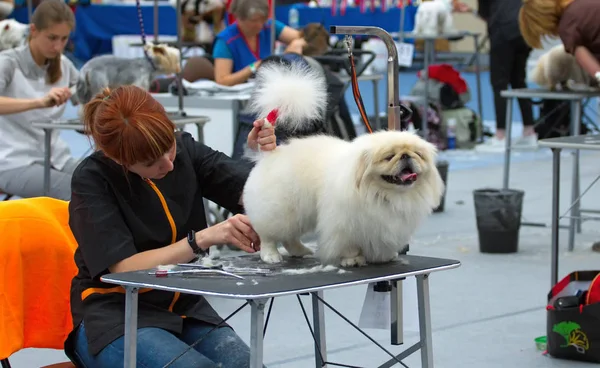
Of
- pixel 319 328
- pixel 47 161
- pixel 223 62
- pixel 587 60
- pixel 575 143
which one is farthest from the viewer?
pixel 223 62

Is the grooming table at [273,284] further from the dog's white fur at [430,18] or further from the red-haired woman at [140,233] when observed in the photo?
the dog's white fur at [430,18]

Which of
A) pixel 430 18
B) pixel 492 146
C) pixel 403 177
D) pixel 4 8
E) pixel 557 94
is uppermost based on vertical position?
pixel 4 8

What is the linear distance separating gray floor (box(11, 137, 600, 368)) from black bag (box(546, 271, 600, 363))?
5cm

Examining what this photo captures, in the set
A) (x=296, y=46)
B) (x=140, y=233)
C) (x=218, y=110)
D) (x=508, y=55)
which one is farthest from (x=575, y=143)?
(x=508, y=55)

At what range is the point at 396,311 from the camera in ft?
6.82

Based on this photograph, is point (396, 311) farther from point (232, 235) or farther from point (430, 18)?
point (430, 18)

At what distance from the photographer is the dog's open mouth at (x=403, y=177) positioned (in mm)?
1866

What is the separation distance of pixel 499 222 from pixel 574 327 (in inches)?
66.7

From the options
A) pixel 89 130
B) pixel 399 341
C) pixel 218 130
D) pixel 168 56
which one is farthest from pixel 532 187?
pixel 89 130

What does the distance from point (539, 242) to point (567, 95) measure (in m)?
0.82

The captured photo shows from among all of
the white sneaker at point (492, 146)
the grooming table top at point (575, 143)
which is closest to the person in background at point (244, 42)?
the grooming table top at point (575, 143)

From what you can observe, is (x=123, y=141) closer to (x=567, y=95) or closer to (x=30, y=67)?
(x=30, y=67)

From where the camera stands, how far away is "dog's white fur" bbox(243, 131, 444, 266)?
6.17 feet

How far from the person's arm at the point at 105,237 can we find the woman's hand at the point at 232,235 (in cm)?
2
